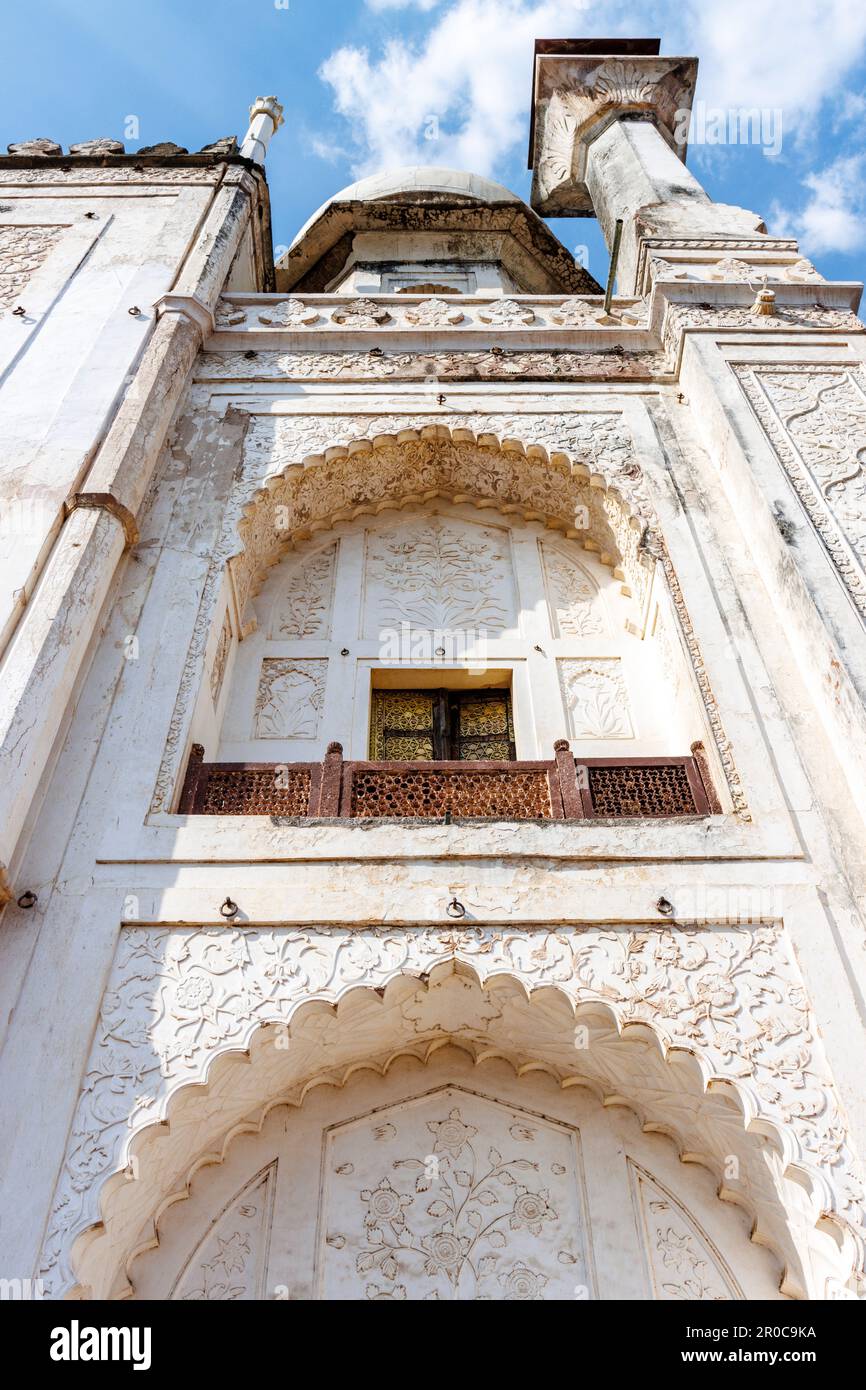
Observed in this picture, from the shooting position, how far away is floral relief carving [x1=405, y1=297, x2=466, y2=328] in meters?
6.73

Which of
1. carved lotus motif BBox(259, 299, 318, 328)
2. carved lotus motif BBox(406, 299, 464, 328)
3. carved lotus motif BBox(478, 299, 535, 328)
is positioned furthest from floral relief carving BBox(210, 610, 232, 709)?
carved lotus motif BBox(478, 299, 535, 328)

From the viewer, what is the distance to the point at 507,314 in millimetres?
6781

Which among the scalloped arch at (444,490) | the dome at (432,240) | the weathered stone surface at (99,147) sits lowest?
the scalloped arch at (444,490)

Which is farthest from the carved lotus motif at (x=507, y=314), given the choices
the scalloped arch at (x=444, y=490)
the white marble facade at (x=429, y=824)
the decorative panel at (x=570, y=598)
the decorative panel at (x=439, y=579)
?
the decorative panel at (x=570, y=598)

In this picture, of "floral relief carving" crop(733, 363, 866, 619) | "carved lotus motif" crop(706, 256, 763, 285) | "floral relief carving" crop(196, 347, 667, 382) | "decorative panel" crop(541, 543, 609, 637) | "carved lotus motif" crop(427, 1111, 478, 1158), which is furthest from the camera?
"carved lotus motif" crop(706, 256, 763, 285)

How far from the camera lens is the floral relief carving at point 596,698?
4914 millimetres

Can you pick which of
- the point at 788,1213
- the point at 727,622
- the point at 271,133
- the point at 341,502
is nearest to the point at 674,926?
the point at 788,1213

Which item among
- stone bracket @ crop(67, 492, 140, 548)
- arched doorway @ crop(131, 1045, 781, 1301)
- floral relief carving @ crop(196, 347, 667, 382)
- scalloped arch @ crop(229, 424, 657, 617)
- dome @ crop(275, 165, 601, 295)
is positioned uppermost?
dome @ crop(275, 165, 601, 295)

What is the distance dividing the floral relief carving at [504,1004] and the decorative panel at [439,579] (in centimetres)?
224

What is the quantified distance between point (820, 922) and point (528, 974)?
102 centimetres

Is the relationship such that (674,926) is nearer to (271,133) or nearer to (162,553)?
(162,553)

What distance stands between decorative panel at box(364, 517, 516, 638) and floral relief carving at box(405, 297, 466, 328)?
1.43 m

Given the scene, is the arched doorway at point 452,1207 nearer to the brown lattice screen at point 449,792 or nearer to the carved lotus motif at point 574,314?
the brown lattice screen at point 449,792

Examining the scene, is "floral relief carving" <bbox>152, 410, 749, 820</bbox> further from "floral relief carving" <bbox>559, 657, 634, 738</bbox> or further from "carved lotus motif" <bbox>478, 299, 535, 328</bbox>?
"carved lotus motif" <bbox>478, 299, 535, 328</bbox>
